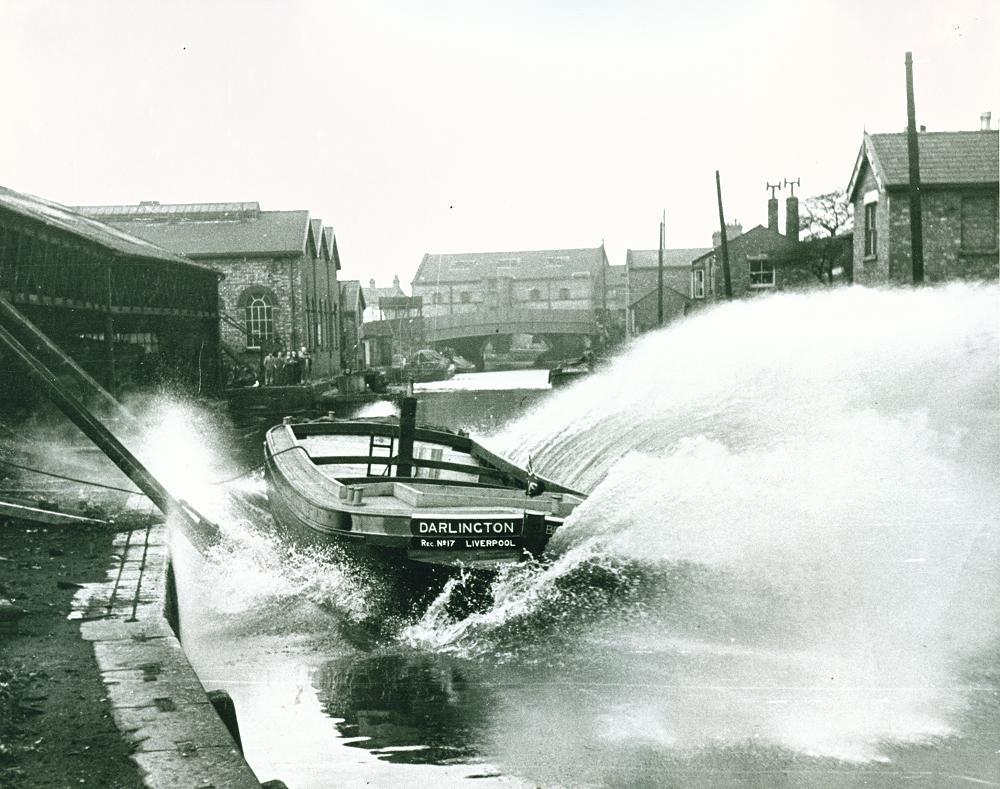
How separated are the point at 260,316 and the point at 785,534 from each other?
4016cm

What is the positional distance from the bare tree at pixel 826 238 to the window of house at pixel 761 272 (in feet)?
7.41

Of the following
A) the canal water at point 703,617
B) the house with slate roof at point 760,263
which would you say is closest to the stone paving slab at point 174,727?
the canal water at point 703,617

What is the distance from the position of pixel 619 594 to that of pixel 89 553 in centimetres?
588

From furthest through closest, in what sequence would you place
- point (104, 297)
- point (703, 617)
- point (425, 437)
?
point (104, 297) < point (425, 437) < point (703, 617)

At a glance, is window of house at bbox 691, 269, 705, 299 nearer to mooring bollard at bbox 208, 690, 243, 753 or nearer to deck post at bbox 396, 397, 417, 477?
deck post at bbox 396, 397, 417, 477

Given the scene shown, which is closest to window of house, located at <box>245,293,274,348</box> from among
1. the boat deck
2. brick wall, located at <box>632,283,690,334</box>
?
brick wall, located at <box>632,283,690,334</box>

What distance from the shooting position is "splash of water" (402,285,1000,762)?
816 cm

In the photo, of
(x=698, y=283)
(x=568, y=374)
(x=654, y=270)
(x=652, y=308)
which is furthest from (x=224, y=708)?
(x=654, y=270)

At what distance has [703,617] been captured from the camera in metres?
10.5

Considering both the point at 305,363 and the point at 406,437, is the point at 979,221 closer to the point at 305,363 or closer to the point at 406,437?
the point at 406,437

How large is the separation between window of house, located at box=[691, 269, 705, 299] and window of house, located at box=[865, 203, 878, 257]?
2747 centimetres

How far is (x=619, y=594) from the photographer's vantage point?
11.5 metres

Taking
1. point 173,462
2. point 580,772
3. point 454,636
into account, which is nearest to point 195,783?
point 580,772

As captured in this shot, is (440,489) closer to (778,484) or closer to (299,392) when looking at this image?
(778,484)
